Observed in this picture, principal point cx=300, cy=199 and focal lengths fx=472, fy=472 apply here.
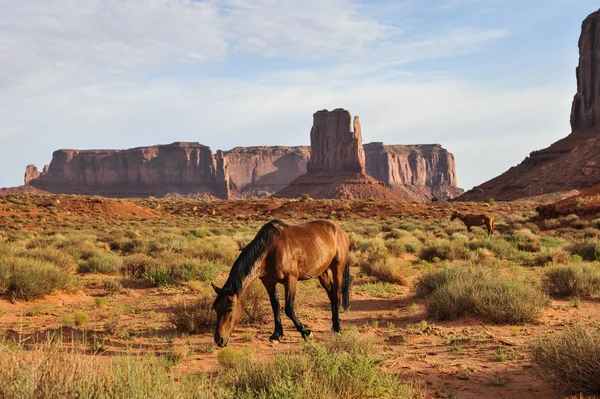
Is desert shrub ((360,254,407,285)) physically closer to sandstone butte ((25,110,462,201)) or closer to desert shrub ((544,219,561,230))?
desert shrub ((544,219,561,230))

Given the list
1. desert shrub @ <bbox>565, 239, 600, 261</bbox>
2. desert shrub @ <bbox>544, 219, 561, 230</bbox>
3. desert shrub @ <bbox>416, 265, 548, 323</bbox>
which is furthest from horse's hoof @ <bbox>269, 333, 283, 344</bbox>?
desert shrub @ <bbox>544, 219, 561, 230</bbox>

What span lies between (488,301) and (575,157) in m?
87.9

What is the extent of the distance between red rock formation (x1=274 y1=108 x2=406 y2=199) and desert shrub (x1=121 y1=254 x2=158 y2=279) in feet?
364

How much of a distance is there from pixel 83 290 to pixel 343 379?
1012 centimetres

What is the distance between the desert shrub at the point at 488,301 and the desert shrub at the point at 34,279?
8.74 metres

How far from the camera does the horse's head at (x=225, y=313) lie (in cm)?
638

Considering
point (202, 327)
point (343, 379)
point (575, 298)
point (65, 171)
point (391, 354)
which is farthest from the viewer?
point (65, 171)

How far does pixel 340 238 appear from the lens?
8.48 m

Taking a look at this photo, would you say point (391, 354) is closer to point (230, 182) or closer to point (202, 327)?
point (202, 327)

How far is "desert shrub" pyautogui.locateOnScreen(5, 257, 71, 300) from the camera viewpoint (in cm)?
1087

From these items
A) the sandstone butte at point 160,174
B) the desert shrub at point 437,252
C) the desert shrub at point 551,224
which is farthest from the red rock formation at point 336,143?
the desert shrub at point 437,252

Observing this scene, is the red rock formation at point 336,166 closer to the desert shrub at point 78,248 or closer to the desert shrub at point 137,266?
the desert shrub at point 78,248

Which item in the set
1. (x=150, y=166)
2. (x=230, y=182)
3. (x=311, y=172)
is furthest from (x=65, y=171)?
(x=311, y=172)

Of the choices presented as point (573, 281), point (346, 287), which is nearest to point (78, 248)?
point (346, 287)
